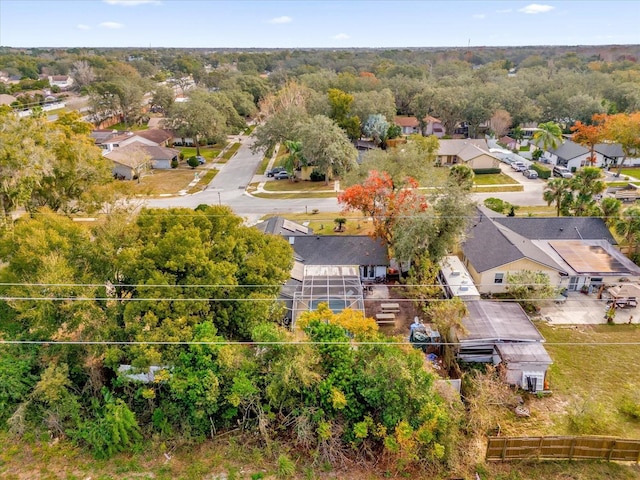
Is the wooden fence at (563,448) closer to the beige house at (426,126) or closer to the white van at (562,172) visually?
the white van at (562,172)

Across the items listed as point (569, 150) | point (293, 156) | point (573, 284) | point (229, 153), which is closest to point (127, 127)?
point (229, 153)

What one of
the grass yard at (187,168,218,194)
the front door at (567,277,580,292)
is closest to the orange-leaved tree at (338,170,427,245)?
the front door at (567,277,580,292)

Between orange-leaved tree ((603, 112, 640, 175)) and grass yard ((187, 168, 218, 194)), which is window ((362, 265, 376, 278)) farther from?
orange-leaved tree ((603, 112, 640, 175))

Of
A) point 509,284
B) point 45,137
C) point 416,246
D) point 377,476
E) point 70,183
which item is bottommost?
point 377,476

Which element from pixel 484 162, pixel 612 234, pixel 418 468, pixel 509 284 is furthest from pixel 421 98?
pixel 418 468

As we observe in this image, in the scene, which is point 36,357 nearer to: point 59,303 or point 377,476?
point 59,303

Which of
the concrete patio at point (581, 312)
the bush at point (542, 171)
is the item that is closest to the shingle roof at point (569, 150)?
the bush at point (542, 171)
